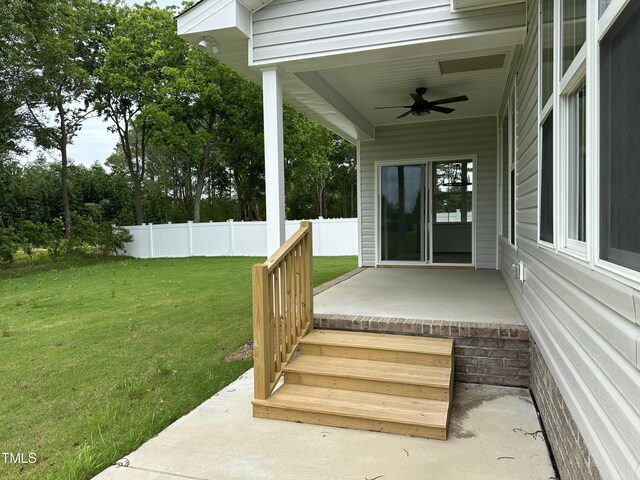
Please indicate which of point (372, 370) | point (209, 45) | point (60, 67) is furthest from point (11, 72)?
point (372, 370)

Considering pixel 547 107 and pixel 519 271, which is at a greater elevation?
pixel 547 107

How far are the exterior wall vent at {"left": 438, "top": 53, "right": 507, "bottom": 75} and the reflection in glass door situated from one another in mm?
2631

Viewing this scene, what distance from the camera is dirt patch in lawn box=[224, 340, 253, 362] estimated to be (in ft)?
13.1

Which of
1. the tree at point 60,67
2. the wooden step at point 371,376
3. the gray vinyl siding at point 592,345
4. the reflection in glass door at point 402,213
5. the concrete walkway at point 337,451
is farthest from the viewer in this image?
the tree at point 60,67

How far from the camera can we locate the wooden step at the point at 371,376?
2725mm

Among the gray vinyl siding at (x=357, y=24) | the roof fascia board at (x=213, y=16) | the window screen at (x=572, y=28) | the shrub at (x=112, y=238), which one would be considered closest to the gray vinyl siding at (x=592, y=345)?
the gray vinyl siding at (x=357, y=24)

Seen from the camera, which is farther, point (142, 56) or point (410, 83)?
point (142, 56)

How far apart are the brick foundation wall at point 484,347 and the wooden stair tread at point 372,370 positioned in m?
0.34

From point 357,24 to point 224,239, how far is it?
12065 mm

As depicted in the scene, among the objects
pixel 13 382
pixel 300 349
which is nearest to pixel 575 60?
pixel 300 349

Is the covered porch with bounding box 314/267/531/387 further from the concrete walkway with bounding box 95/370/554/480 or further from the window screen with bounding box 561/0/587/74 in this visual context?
the window screen with bounding box 561/0/587/74

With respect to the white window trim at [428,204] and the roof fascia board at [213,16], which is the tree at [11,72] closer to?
the roof fascia board at [213,16]

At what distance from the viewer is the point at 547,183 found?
2.56 metres

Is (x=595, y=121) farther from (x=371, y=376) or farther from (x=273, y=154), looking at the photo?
(x=273, y=154)
